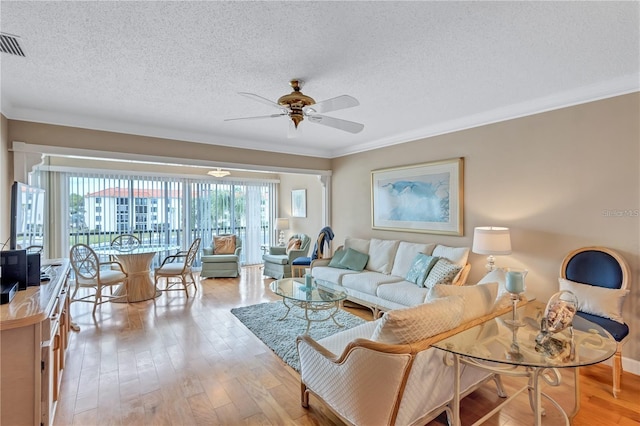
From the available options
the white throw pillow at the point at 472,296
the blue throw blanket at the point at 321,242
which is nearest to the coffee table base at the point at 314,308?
the blue throw blanket at the point at 321,242

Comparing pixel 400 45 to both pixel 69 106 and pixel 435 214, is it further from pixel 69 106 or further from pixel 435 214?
pixel 69 106

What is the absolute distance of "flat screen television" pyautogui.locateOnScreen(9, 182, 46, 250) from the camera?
2.98 meters

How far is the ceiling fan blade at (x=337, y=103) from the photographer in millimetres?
2281

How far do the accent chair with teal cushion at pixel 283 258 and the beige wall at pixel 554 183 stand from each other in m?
2.92

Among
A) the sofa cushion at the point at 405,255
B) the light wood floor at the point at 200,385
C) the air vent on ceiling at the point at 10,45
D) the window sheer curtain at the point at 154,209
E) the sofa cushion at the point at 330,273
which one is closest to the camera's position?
the air vent on ceiling at the point at 10,45

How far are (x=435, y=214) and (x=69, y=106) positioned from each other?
454 cm

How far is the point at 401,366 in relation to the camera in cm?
158

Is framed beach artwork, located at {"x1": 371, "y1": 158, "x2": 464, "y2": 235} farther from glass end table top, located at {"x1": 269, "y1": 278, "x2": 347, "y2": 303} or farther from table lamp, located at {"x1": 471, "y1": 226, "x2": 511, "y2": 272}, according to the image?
glass end table top, located at {"x1": 269, "y1": 278, "x2": 347, "y2": 303}

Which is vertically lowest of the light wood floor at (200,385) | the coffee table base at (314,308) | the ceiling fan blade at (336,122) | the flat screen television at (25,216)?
the light wood floor at (200,385)

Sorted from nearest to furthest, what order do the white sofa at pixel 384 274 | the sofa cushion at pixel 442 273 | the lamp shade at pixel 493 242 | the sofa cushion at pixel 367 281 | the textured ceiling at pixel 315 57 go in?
1. the textured ceiling at pixel 315 57
2. the lamp shade at pixel 493 242
3. the sofa cushion at pixel 442 273
4. the white sofa at pixel 384 274
5. the sofa cushion at pixel 367 281

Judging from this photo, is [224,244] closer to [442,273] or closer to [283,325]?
[283,325]

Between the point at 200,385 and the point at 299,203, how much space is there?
5.15m

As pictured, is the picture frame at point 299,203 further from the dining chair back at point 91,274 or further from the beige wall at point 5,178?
the beige wall at point 5,178

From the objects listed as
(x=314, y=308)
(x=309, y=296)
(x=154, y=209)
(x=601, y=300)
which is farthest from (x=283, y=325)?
(x=154, y=209)
